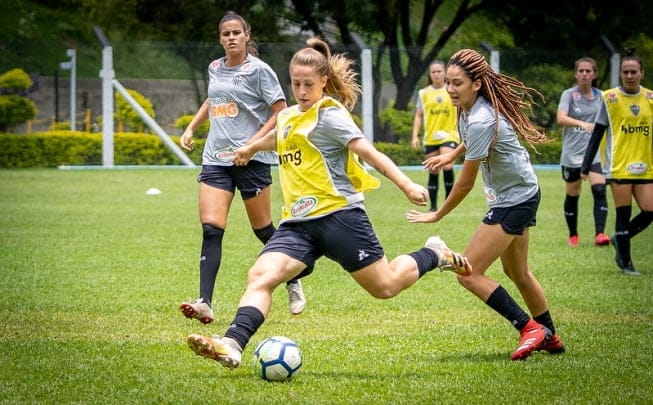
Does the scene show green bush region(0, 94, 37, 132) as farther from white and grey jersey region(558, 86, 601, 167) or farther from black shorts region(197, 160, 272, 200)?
black shorts region(197, 160, 272, 200)

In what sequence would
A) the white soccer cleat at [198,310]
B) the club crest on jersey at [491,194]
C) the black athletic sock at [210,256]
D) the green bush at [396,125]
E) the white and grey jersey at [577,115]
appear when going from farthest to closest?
the green bush at [396,125], the white and grey jersey at [577,115], the black athletic sock at [210,256], the white soccer cleat at [198,310], the club crest on jersey at [491,194]

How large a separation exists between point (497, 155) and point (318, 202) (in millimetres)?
1162

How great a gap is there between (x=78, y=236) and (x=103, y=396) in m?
7.76

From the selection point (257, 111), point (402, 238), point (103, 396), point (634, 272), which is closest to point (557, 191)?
point (402, 238)

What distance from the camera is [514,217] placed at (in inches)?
253

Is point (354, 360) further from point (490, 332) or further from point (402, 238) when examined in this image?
point (402, 238)

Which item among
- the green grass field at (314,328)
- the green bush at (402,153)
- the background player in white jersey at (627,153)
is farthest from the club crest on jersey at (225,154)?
the green bush at (402,153)

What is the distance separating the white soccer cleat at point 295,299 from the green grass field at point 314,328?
8cm

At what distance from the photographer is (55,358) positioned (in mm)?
6395

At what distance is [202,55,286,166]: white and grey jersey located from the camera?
26.4ft

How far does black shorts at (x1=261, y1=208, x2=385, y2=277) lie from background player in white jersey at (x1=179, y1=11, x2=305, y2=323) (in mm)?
1924

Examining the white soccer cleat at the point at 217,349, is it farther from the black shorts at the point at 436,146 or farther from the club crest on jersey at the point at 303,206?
the black shorts at the point at 436,146

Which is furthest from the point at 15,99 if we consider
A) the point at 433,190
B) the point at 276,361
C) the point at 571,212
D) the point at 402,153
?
the point at 276,361

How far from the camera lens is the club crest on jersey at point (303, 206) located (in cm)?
597
